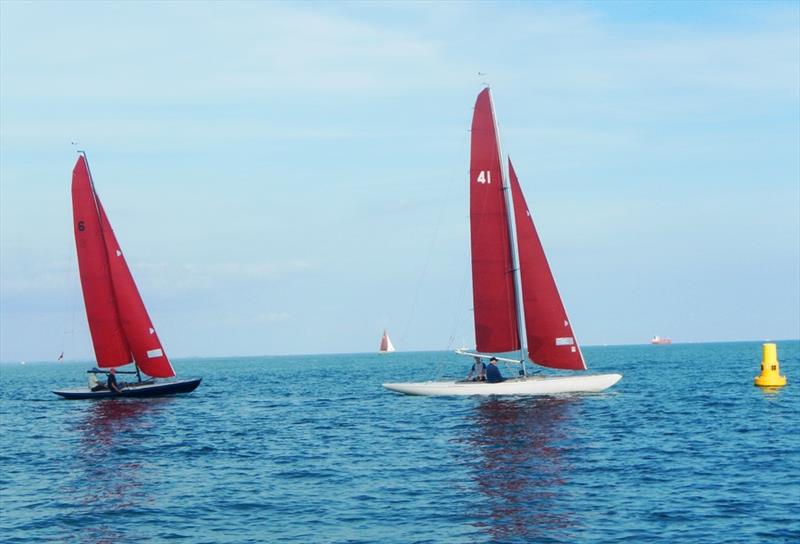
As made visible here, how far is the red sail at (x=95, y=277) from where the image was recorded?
2363 inches

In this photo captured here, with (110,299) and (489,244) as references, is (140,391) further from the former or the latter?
(489,244)

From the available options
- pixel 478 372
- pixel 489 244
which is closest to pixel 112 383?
pixel 478 372

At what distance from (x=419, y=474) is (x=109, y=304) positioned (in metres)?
36.7

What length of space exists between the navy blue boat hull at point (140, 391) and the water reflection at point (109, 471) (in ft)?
12.6

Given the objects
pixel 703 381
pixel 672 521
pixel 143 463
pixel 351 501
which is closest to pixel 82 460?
pixel 143 463

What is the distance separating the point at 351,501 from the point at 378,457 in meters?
8.01

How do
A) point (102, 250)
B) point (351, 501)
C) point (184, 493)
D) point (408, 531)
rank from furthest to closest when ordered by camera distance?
point (102, 250), point (184, 493), point (351, 501), point (408, 531)

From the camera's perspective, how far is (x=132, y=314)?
6144 cm

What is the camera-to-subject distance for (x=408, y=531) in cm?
2269

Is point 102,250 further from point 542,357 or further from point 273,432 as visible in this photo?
point 542,357

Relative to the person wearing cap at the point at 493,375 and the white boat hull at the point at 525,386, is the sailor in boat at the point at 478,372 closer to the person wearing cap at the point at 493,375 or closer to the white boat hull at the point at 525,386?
the white boat hull at the point at 525,386

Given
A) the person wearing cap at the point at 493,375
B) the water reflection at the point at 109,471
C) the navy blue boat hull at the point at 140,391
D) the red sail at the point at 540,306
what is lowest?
the water reflection at the point at 109,471

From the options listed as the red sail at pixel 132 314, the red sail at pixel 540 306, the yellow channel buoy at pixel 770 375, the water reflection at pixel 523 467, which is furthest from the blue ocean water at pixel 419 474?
the yellow channel buoy at pixel 770 375

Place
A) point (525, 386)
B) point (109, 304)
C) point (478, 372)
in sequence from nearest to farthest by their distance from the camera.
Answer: point (525, 386), point (478, 372), point (109, 304)
